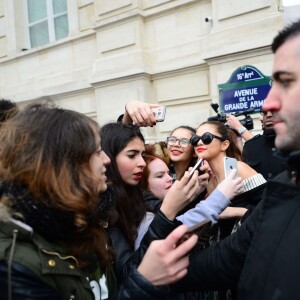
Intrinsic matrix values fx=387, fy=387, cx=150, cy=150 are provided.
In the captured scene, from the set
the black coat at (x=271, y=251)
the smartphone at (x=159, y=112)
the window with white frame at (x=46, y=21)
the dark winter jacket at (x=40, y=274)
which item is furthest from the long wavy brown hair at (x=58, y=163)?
the window with white frame at (x=46, y=21)

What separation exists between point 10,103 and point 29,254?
50.2 inches

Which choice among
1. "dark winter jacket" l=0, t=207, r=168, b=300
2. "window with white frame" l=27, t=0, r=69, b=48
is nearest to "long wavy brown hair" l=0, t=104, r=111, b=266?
"dark winter jacket" l=0, t=207, r=168, b=300

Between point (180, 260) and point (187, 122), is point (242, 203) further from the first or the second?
point (187, 122)

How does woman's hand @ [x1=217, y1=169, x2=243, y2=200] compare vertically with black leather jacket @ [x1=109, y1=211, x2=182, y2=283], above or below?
above

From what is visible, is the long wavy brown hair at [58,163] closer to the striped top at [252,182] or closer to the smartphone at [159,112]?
the smartphone at [159,112]

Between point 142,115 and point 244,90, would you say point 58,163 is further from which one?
point 244,90

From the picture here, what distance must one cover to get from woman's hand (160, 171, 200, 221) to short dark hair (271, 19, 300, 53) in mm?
688

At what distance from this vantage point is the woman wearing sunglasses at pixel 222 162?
7.18ft

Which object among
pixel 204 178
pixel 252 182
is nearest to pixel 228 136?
pixel 204 178

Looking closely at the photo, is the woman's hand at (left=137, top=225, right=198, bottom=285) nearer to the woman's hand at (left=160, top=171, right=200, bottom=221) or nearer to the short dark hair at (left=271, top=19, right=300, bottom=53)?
the woman's hand at (left=160, top=171, right=200, bottom=221)

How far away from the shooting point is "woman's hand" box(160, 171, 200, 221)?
5.36 ft

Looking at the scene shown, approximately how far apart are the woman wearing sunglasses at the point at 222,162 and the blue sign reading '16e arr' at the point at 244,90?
209 cm

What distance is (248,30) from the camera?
4.93m

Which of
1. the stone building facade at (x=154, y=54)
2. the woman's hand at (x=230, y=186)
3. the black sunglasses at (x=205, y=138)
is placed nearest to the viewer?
the woman's hand at (x=230, y=186)
